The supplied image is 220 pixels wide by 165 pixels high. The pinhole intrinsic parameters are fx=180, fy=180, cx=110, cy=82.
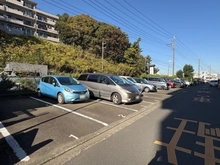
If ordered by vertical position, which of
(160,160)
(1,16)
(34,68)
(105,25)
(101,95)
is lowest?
(160,160)

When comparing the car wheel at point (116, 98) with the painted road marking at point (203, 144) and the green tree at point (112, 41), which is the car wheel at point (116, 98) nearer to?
the painted road marking at point (203, 144)

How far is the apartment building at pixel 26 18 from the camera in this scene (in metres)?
40.8

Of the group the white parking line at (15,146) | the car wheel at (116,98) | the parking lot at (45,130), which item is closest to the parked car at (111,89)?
the car wheel at (116,98)

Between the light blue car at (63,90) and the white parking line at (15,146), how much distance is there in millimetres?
3938

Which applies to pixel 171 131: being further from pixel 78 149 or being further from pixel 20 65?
pixel 20 65

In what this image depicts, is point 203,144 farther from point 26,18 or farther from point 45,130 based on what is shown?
point 26,18

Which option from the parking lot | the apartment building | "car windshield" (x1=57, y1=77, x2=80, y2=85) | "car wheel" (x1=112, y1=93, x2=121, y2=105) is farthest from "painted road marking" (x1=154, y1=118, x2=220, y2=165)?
the apartment building

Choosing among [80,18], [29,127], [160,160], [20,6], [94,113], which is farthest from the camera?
[20,6]

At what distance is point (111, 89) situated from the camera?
1017 cm

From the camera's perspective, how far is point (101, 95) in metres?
10.6

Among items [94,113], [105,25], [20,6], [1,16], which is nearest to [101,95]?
[94,113]

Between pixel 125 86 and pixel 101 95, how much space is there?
5.10 ft

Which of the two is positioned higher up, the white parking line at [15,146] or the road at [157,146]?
the white parking line at [15,146]

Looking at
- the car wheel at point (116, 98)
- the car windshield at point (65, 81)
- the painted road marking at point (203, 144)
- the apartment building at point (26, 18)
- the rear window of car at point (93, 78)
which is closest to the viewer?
the painted road marking at point (203, 144)
